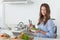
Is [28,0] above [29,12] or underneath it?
above

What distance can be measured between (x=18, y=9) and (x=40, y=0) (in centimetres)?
49

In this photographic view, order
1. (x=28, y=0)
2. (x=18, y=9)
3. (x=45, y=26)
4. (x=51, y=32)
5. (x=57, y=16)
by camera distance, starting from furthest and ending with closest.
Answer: (x=18, y=9) → (x=28, y=0) → (x=57, y=16) → (x=45, y=26) → (x=51, y=32)

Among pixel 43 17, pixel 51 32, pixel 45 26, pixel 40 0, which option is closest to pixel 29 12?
pixel 40 0

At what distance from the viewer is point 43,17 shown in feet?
6.82

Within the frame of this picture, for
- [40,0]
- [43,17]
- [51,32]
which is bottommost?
[51,32]

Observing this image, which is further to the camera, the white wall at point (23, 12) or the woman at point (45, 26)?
the white wall at point (23, 12)

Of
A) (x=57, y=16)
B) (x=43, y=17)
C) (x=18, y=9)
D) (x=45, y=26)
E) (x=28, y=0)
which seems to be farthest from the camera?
(x=18, y=9)

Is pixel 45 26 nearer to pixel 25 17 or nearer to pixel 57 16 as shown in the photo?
pixel 57 16

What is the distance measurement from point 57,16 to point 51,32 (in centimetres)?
84

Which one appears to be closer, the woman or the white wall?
the woman

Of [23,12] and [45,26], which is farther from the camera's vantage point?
[23,12]

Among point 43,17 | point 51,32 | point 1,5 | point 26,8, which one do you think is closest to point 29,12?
point 26,8

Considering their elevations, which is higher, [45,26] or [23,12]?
[23,12]

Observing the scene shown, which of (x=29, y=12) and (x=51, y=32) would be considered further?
(x=29, y=12)
